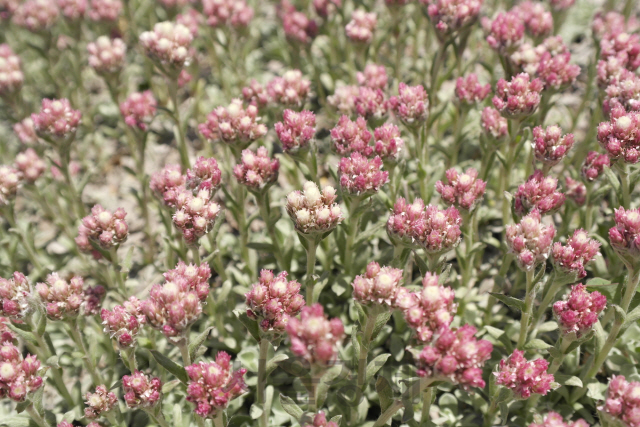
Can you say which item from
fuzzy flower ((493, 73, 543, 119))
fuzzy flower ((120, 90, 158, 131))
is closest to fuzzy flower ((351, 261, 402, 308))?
fuzzy flower ((493, 73, 543, 119))

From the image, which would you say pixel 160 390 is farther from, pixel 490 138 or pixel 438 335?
pixel 490 138

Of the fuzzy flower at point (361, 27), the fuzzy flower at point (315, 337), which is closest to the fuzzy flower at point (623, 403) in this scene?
the fuzzy flower at point (315, 337)

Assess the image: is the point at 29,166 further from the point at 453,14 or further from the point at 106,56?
the point at 453,14

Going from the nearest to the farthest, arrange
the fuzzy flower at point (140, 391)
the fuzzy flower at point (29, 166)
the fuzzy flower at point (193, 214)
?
the fuzzy flower at point (140, 391) < the fuzzy flower at point (193, 214) < the fuzzy flower at point (29, 166)

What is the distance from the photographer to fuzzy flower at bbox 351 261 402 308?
2684 millimetres

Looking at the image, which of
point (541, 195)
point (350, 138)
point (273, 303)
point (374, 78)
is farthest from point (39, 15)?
point (541, 195)

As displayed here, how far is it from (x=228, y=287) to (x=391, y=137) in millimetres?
1579

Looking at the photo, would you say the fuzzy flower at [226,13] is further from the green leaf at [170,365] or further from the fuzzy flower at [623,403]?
the fuzzy flower at [623,403]

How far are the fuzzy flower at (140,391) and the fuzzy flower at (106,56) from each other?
323 cm

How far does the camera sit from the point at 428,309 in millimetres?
2572

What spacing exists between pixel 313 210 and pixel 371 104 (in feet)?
4.22

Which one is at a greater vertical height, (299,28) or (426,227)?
(299,28)

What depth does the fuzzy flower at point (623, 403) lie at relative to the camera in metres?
2.56

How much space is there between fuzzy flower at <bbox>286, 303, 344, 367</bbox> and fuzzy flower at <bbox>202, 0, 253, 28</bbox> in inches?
159
